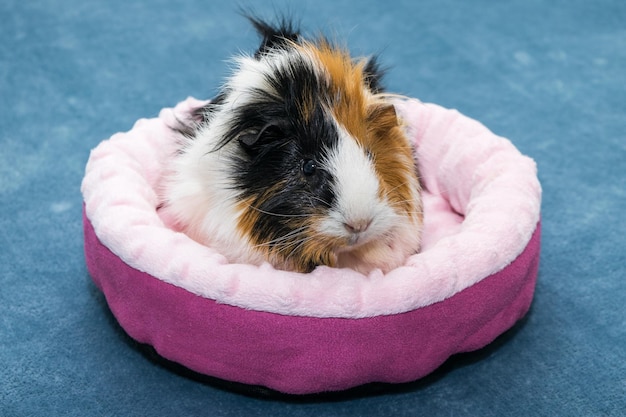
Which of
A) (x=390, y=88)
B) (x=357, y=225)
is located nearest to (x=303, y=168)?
(x=357, y=225)

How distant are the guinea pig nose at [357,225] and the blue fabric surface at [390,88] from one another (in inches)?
18.1

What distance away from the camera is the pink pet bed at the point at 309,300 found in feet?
4.84

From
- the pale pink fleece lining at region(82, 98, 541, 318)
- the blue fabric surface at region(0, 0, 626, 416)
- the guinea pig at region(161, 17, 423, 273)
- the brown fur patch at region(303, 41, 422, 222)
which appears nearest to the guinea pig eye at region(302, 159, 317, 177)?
the guinea pig at region(161, 17, 423, 273)

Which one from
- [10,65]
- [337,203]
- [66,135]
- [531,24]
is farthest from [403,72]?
[337,203]

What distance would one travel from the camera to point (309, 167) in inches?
55.8

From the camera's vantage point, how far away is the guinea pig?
55.1 inches

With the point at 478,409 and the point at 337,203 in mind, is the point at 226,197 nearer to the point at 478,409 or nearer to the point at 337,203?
the point at 337,203

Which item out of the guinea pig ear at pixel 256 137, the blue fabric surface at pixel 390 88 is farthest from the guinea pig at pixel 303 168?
the blue fabric surface at pixel 390 88

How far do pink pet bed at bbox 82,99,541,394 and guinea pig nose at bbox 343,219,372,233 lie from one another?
0.55 feet

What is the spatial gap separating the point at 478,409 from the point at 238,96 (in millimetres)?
870

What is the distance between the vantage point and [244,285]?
1.48 meters

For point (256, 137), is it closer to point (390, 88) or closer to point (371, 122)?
point (371, 122)

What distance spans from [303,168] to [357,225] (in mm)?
161

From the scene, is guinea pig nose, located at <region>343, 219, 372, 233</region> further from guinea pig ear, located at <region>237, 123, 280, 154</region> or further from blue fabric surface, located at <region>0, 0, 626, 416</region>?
blue fabric surface, located at <region>0, 0, 626, 416</region>
